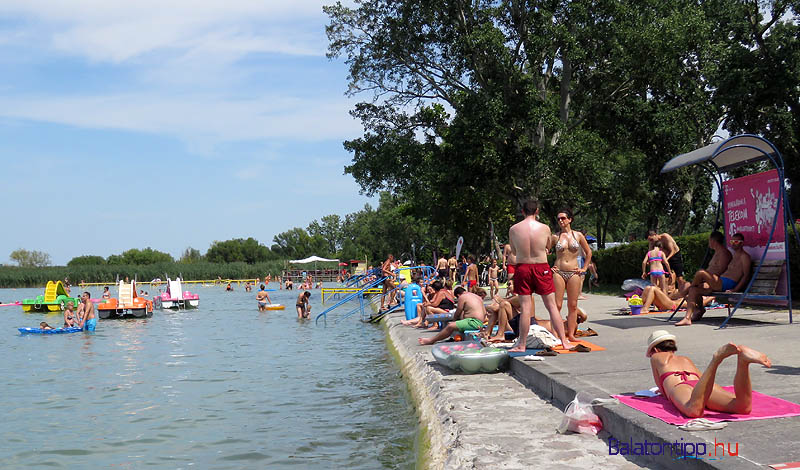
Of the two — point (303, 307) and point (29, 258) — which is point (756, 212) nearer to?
point (303, 307)

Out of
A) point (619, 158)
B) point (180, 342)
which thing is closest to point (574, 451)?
point (180, 342)

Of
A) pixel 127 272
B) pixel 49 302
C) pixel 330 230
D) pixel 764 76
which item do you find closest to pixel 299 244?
pixel 330 230

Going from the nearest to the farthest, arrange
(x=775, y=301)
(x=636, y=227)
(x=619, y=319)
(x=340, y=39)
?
(x=775, y=301)
(x=619, y=319)
(x=340, y=39)
(x=636, y=227)

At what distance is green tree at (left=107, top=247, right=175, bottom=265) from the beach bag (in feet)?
558

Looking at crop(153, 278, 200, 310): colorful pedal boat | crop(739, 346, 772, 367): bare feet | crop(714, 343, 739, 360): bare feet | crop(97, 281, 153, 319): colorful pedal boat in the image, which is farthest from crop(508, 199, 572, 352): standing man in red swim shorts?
crop(153, 278, 200, 310): colorful pedal boat

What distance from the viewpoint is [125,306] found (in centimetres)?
3328

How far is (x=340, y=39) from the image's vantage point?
27641 mm

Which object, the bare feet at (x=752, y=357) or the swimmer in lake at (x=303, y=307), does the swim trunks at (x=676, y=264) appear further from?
the swimmer in lake at (x=303, y=307)

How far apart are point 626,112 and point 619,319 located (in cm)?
1640

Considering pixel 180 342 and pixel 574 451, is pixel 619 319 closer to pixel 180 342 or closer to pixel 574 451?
pixel 574 451

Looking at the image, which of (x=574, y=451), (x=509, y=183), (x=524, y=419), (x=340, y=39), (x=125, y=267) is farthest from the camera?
(x=125, y=267)

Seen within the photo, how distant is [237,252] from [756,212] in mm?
167035

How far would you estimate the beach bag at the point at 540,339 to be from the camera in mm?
8852

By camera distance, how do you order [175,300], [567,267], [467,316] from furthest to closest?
[175,300] → [467,316] → [567,267]
